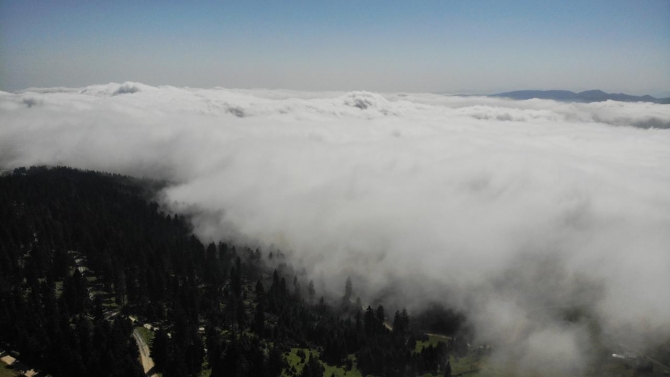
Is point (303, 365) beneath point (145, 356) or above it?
beneath

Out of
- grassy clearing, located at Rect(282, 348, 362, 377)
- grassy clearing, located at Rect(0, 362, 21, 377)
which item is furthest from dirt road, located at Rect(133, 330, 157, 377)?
grassy clearing, located at Rect(282, 348, 362, 377)

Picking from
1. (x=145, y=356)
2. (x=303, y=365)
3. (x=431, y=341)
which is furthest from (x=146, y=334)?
(x=431, y=341)

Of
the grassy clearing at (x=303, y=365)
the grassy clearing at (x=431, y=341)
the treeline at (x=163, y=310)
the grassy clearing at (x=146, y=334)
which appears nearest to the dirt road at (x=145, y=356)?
the grassy clearing at (x=146, y=334)

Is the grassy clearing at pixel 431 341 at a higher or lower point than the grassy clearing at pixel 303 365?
lower

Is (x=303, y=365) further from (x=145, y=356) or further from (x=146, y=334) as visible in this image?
(x=146, y=334)

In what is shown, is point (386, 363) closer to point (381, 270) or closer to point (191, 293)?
point (191, 293)

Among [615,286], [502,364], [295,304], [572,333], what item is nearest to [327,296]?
[295,304]

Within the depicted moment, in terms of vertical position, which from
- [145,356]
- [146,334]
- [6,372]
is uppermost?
[6,372]

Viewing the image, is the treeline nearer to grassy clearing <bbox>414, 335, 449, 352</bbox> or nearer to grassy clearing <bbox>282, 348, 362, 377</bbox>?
grassy clearing <bbox>282, 348, 362, 377</bbox>

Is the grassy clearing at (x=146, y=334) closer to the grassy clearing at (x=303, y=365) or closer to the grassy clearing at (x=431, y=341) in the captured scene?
the grassy clearing at (x=303, y=365)
